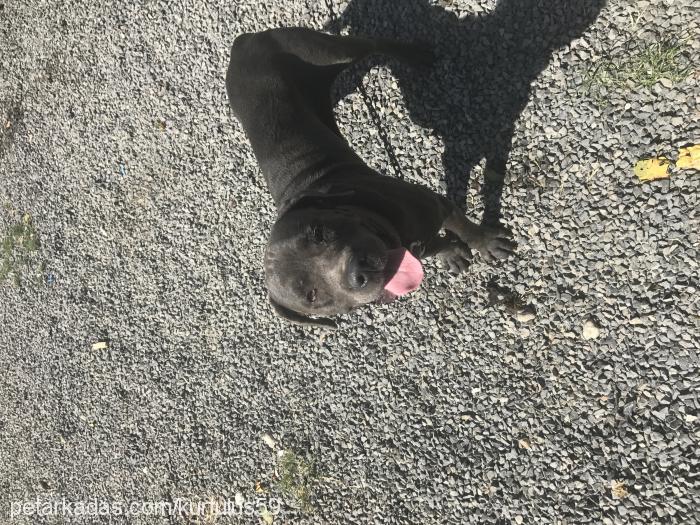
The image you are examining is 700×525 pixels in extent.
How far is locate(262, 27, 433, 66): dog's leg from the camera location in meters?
4.08

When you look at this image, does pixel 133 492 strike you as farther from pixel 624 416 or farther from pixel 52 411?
pixel 624 416

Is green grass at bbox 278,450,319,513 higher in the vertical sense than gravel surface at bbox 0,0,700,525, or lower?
lower

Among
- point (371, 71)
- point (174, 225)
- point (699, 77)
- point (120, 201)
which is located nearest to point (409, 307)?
point (371, 71)

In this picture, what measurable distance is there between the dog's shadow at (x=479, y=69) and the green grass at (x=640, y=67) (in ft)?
1.06

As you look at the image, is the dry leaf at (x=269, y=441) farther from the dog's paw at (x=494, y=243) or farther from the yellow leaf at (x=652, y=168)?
the yellow leaf at (x=652, y=168)

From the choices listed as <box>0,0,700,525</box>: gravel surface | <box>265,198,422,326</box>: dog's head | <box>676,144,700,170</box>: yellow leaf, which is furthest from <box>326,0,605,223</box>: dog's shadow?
<box>265,198,422,326</box>: dog's head

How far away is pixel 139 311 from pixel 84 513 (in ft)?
8.32

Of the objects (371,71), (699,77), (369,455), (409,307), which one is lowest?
(369,455)

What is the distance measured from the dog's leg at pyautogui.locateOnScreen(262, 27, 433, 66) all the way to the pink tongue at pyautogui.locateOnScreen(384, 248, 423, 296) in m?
1.81

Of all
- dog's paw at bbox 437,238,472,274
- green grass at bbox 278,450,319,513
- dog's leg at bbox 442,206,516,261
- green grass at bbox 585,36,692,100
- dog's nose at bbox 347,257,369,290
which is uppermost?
green grass at bbox 585,36,692,100

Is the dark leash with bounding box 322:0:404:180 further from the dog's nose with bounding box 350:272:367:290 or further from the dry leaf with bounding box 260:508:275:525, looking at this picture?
→ the dry leaf with bounding box 260:508:275:525

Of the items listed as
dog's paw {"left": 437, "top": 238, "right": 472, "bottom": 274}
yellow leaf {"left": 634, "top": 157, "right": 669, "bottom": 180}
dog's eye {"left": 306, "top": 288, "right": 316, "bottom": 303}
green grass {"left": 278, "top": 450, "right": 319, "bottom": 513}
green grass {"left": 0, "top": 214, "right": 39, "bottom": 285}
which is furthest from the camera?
green grass {"left": 0, "top": 214, "right": 39, "bottom": 285}

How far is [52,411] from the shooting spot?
6.69 metres

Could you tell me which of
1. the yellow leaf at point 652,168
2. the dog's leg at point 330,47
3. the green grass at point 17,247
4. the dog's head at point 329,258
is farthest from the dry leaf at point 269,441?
the green grass at point 17,247
